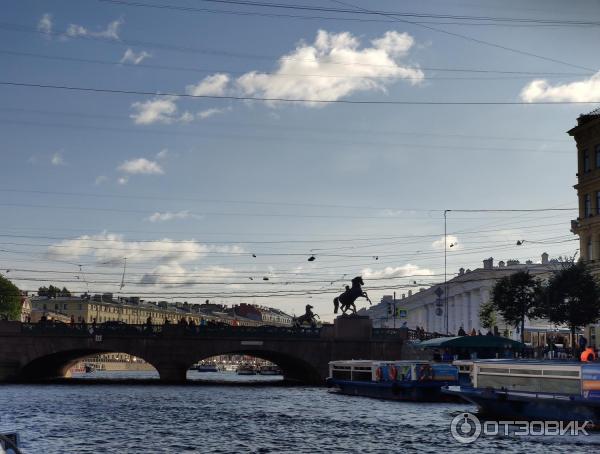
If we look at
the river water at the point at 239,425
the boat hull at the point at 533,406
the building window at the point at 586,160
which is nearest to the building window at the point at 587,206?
the building window at the point at 586,160

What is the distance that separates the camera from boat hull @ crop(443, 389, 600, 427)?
1548 inches

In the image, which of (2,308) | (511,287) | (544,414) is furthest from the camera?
(2,308)

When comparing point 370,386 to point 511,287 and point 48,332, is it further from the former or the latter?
point 48,332

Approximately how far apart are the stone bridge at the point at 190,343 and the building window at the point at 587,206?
63.1 feet

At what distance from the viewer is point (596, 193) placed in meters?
76.3

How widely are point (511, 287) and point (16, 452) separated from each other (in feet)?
216

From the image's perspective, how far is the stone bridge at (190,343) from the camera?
82.9 metres

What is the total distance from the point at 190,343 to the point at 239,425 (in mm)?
40335

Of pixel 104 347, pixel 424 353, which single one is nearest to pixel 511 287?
pixel 424 353

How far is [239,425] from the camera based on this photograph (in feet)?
148

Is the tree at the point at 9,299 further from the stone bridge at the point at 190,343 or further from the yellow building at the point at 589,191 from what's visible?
the yellow building at the point at 589,191

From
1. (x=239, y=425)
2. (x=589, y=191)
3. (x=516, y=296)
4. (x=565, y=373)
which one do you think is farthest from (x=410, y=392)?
(x=589, y=191)

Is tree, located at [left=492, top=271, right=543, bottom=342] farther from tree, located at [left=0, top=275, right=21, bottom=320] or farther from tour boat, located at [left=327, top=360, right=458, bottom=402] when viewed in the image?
tree, located at [left=0, top=275, right=21, bottom=320]

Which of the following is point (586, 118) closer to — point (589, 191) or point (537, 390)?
point (589, 191)
